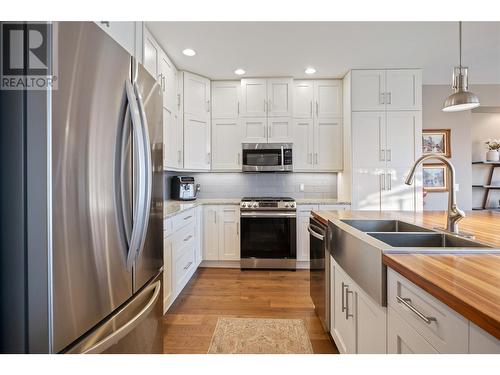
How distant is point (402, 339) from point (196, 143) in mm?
3152

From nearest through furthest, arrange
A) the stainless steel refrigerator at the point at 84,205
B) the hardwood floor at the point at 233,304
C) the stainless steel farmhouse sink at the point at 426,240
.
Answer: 1. the stainless steel refrigerator at the point at 84,205
2. the stainless steel farmhouse sink at the point at 426,240
3. the hardwood floor at the point at 233,304

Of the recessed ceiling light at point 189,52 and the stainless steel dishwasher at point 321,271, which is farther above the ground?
the recessed ceiling light at point 189,52

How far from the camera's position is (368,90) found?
3.36m

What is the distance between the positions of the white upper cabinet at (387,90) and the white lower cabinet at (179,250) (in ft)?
8.13

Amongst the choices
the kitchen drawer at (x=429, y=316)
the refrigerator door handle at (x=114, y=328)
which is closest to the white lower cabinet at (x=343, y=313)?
the kitchen drawer at (x=429, y=316)

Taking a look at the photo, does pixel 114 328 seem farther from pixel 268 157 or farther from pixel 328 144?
pixel 328 144

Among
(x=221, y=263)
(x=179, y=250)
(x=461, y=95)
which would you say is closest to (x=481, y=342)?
(x=461, y=95)

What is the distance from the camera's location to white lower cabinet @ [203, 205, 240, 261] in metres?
3.51

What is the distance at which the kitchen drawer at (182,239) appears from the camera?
2.36m

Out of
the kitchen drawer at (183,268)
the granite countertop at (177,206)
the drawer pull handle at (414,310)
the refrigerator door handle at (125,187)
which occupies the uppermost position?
the refrigerator door handle at (125,187)

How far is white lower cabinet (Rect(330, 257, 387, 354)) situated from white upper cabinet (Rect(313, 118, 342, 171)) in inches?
86.9

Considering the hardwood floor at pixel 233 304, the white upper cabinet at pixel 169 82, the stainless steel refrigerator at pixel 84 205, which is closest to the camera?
the stainless steel refrigerator at pixel 84 205

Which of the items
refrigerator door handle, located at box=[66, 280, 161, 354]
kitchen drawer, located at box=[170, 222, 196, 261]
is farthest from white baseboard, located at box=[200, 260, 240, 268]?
refrigerator door handle, located at box=[66, 280, 161, 354]

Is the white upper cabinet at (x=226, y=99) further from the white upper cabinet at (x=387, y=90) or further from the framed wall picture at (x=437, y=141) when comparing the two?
the framed wall picture at (x=437, y=141)
